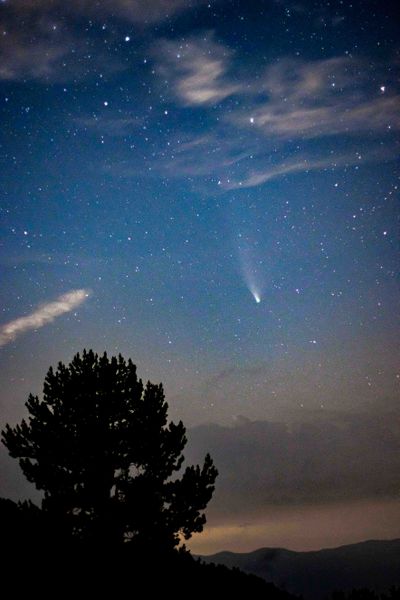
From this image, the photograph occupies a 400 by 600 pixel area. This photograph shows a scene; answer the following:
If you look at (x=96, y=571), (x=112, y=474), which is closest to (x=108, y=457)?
(x=112, y=474)

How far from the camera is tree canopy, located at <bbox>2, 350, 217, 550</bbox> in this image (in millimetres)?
15227

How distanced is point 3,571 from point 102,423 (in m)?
7.70

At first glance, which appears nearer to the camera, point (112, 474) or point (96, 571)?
point (96, 571)

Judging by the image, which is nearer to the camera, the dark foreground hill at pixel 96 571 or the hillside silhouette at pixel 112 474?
the dark foreground hill at pixel 96 571

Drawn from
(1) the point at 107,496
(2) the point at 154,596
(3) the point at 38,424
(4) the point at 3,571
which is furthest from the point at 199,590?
(3) the point at 38,424

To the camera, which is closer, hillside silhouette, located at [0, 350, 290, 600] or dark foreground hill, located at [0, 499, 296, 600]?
dark foreground hill, located at [0, 499, 296, 600]

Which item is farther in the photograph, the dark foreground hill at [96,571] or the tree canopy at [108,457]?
the tree canopy at [108,457]

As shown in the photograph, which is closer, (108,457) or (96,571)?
(96,571)

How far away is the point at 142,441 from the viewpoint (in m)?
16.5

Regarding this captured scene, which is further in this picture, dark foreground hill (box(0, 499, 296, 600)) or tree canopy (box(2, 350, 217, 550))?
tree canopy (box(2, 350, 217, 550))

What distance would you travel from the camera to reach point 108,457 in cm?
1577

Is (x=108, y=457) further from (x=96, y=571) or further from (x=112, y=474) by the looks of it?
(x=96, y=571)

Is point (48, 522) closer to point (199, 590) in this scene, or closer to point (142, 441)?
point (142, 441)

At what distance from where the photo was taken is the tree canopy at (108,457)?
15.2 meters
